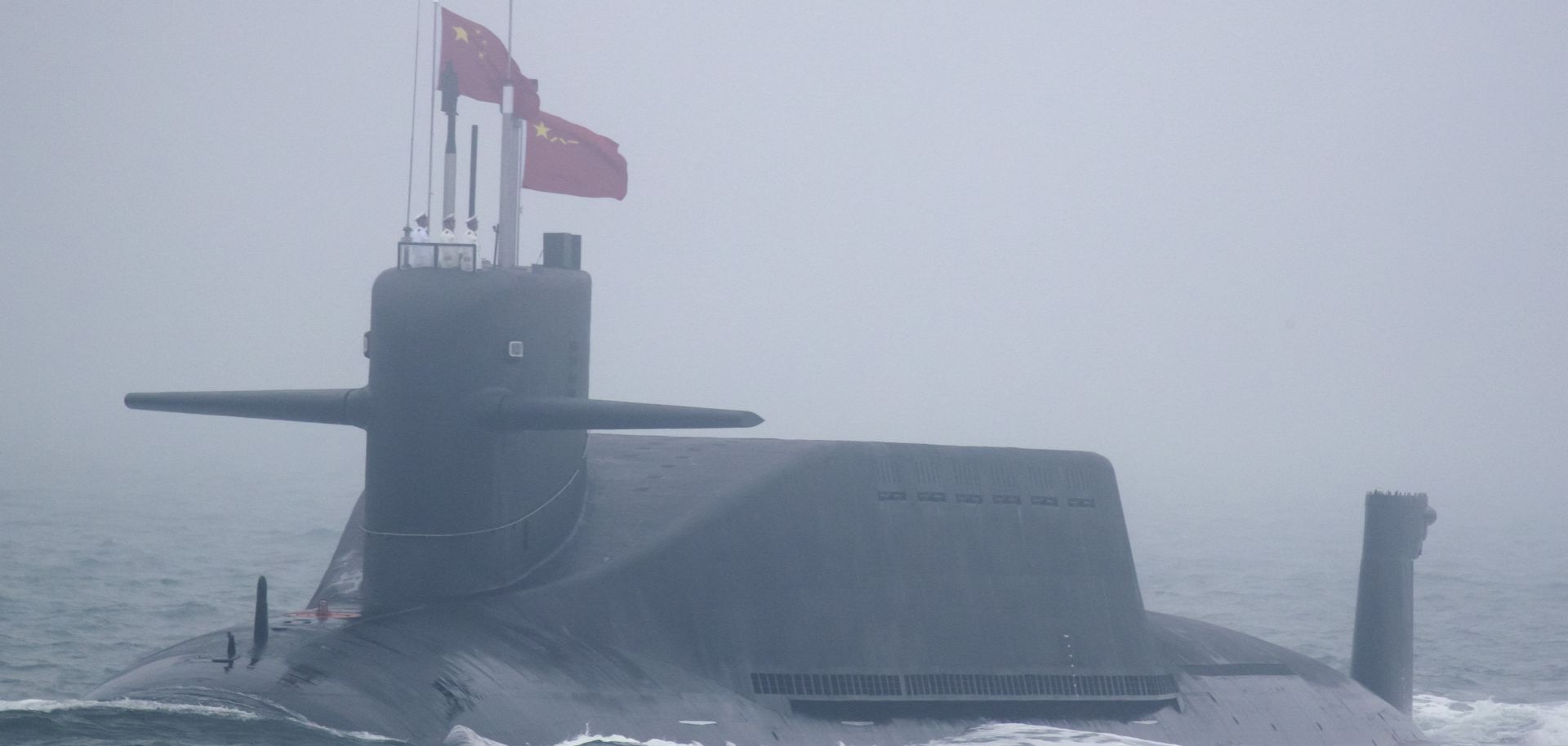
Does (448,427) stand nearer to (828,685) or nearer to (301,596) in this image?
(828,685)

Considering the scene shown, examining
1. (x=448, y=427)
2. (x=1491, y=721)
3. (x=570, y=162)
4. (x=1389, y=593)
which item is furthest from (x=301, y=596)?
(x=1491, y=721)

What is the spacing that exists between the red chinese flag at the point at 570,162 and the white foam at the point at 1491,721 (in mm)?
12976

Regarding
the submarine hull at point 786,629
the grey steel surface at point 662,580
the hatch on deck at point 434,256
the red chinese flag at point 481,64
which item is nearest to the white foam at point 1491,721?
the submarine hull at point 786,629

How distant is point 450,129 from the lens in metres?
13.2

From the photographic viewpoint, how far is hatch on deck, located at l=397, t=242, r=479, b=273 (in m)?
12.7

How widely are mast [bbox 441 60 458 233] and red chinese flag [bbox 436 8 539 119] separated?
151 mm

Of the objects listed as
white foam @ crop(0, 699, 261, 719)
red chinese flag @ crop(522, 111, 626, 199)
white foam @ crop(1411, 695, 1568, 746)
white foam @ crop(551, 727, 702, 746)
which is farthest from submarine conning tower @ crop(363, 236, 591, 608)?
white foam @ crop(1411, 695, 1568, 746)

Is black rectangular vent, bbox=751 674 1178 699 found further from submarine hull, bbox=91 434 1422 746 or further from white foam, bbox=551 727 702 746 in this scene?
white foam, bbox=551 727 702 746

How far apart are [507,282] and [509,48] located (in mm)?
2253

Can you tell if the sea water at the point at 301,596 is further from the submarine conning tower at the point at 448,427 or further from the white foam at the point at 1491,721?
the submarine conning tower at the point at 448,427

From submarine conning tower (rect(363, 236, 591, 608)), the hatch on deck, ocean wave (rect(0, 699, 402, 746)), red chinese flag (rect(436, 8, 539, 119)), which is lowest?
ocean wave (rect(0, 699, 402, 746))

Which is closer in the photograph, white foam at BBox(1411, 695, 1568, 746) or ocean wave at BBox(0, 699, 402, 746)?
ocean wave at BBox(0, 699, 402, 746)

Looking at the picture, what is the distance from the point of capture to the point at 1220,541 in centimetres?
5778

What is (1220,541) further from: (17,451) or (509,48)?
(17,451)
